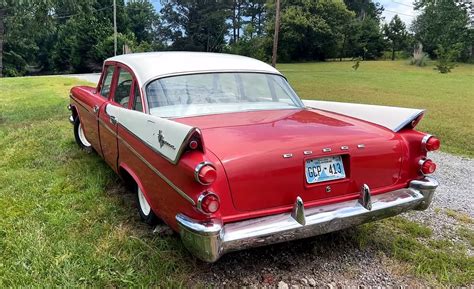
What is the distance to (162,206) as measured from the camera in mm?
2807

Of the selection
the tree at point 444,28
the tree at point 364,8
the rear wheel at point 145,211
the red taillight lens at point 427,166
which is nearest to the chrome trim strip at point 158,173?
the rear wheel at point 145,211

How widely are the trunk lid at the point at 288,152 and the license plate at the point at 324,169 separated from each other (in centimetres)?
3

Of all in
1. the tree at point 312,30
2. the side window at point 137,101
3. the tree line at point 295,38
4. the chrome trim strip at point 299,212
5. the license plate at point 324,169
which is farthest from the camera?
the tree at point 312,30

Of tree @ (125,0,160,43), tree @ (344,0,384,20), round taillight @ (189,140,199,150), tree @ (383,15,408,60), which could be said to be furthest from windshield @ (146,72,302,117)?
tree @ (344,0,384,20)

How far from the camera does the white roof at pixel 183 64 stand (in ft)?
11.8

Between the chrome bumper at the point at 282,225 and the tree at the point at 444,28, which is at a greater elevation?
the tree at the point at 444,28

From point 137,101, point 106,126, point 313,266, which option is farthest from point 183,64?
point 313,266

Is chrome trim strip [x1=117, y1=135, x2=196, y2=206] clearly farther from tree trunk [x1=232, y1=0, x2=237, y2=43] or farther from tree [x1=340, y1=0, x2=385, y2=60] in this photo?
tree trunk [x1=232, y1=0, x2=237, y2=43]

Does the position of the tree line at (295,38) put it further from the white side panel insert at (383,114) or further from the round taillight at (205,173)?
the round taillight at (205,173)

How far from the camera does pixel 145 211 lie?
133 inches

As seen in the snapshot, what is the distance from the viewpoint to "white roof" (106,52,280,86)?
360 centimetres

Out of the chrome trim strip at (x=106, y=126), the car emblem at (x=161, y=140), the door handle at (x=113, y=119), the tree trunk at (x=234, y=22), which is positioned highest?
the tree trunk at (x=234, y=22)

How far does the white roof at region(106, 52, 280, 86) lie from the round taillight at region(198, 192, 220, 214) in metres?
1.61

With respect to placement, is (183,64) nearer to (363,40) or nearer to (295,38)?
(295,38)
